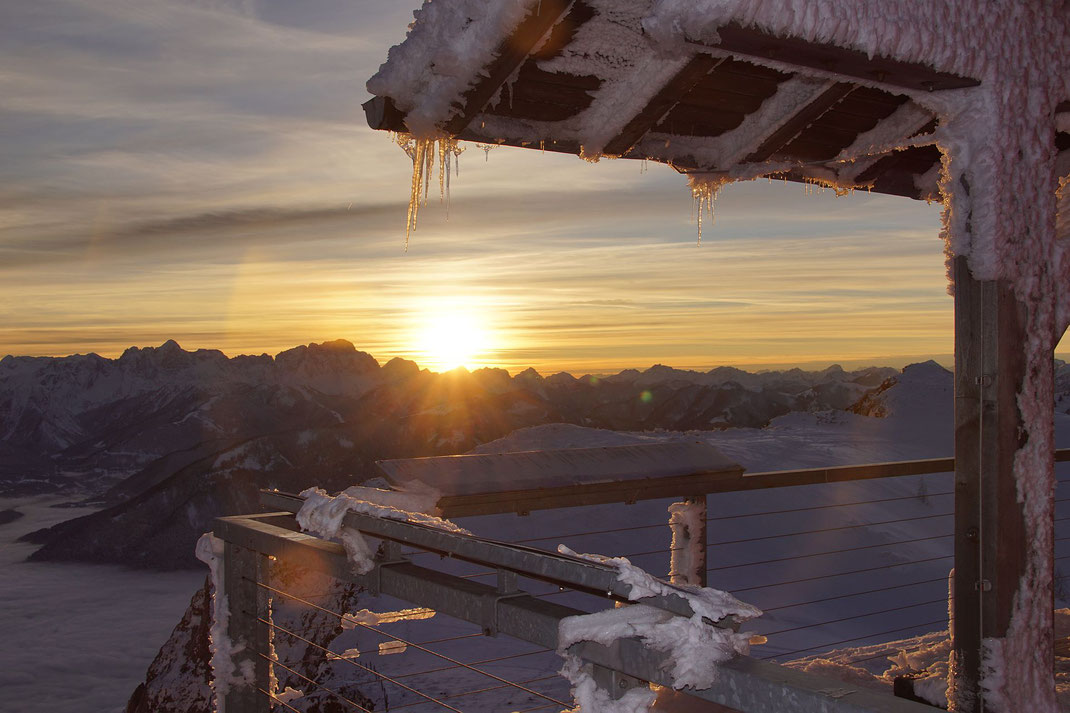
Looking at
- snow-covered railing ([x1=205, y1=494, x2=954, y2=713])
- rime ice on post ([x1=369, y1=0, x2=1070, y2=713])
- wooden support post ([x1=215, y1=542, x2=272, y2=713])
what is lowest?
wooden support post ([x1=215, y1=542, x2=272, y2=713])

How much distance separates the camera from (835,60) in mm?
2457

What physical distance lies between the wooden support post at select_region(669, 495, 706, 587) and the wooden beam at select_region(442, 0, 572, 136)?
6.17ft

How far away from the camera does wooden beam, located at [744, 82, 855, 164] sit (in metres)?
3.26

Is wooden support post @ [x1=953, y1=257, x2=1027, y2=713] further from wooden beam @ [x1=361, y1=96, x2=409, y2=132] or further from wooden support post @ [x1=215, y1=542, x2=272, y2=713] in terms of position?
wooden support post @ [x1=215, y1=542, x2=272, y2=713]

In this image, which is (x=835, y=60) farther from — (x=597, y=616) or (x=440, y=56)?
(x=597, y=616)

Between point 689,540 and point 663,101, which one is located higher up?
point 663,101

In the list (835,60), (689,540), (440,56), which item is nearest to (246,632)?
(689,540)

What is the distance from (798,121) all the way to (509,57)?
153cm

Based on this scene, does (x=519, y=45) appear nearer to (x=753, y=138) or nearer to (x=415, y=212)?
(x=415, y=212)

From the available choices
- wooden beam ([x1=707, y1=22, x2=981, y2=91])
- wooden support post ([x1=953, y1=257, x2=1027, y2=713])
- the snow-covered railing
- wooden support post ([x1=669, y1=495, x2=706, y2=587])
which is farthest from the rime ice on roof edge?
wooden support post ([x1=669, y1=495, x2=706, y2=587])

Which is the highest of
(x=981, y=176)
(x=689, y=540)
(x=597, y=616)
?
(x=981, y=176)

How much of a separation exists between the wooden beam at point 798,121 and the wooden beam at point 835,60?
54cm

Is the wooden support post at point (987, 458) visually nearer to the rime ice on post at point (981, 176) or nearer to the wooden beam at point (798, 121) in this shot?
the rime ice on post at point (981, 176)

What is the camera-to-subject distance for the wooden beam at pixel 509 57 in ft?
7.84
